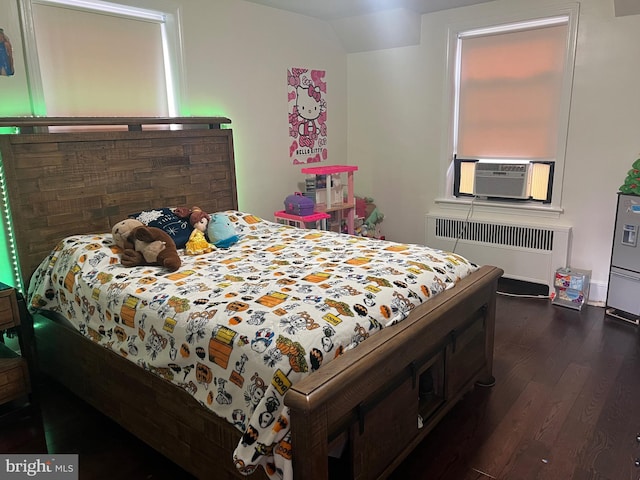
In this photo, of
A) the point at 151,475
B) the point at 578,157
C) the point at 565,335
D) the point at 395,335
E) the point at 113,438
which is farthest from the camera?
the point at 578,157

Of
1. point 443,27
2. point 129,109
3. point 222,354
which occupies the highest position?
point 443,27

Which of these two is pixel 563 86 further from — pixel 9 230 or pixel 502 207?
pixel 9 230

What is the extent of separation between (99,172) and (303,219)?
5.16 ft

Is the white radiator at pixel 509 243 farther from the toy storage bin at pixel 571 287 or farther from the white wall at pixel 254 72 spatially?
the white wall at pixel 254 72

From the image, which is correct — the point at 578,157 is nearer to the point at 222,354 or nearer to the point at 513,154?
the point at 513,154

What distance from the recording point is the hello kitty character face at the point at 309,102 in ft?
14.0

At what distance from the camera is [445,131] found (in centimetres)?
424

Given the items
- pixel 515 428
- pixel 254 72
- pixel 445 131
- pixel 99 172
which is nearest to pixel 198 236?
pixel 99 172

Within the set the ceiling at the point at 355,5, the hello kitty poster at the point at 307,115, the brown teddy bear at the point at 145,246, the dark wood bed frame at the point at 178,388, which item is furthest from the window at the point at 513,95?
the brown teddy bear at the point at 145,246

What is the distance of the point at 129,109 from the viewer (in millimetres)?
3154

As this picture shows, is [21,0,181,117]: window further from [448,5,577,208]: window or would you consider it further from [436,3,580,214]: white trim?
[448,5,577,208]: window

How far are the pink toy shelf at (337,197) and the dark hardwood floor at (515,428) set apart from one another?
1.84 m

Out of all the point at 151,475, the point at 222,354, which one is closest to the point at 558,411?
the point at 222,354

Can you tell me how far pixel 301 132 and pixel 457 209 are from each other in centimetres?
157
